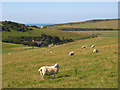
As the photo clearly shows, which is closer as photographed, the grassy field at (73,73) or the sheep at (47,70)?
the grassy field at (73,73)

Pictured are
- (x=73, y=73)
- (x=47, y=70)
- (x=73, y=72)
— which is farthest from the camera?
(x=73, y=72)

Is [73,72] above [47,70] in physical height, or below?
below

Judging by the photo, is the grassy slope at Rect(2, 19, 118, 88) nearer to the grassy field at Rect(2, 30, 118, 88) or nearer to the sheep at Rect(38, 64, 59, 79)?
the grassy field at Rect(2, 30, 118, 88)

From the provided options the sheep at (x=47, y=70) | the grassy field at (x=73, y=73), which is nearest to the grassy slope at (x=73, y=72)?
the grassy field at (x=73, y=73)

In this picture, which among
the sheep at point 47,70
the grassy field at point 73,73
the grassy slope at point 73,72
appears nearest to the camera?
the grassy field at point 73,73

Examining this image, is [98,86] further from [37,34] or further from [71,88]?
[37,34]

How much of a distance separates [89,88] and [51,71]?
6.11m

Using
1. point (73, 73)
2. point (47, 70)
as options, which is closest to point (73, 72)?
point (73, 73)

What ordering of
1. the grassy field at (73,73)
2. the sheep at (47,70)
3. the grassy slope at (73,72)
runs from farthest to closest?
1. the sheep at (47,70)
2. the grassy slope at (73,72)
3. the grassy field at (73,73)

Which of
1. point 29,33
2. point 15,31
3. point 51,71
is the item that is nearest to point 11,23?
point 15,31

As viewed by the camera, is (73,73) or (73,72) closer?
(73,73)

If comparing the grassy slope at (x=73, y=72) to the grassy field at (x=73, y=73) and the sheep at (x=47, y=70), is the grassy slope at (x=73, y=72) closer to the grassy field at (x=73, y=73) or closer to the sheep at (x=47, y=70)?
the grassy field at (x=73, y=73)

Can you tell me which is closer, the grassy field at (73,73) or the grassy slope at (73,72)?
the grassy field at (73,73)

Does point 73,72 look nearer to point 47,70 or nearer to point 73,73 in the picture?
point 73,73
